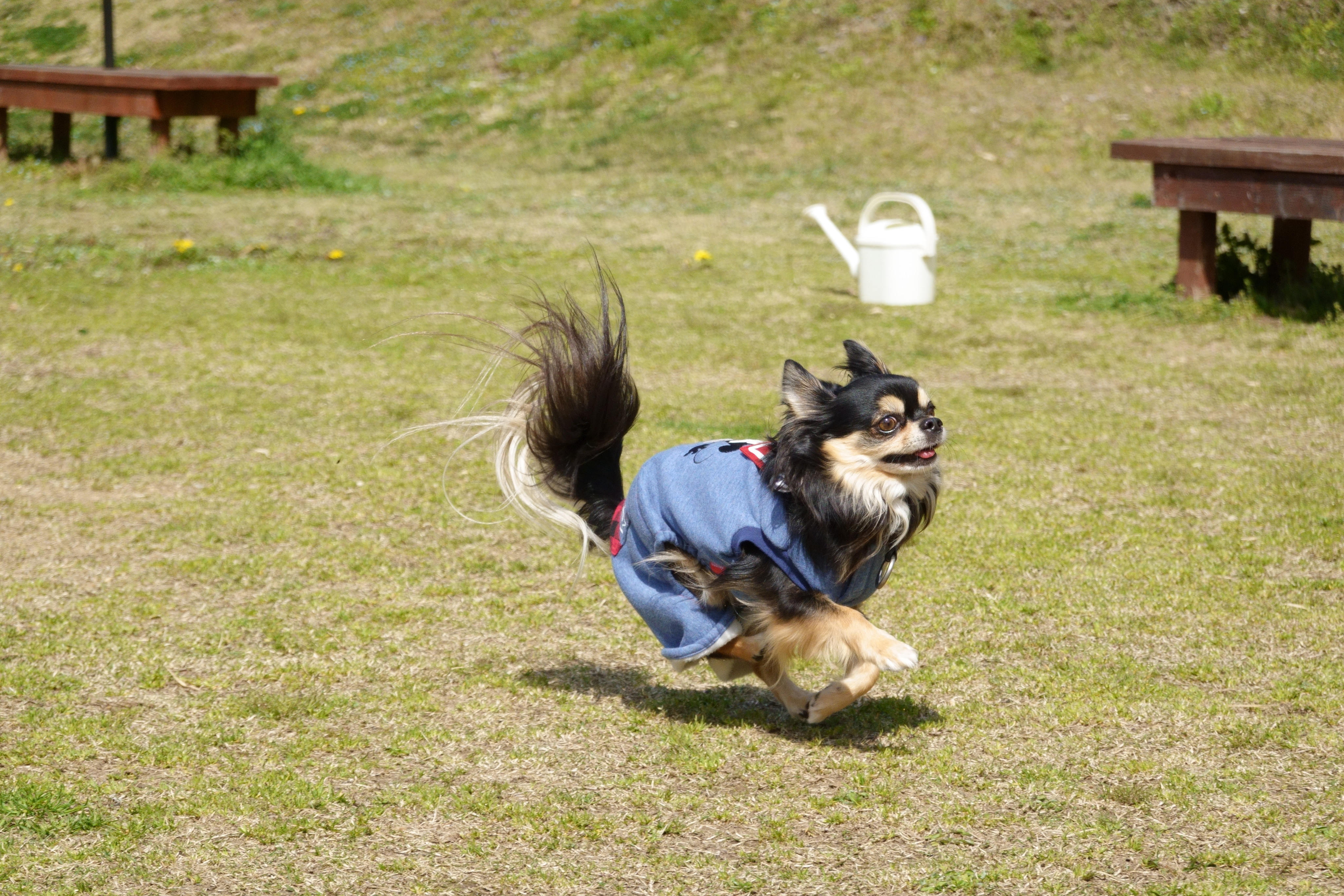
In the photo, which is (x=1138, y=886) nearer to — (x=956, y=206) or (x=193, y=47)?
(x=956, y=206)

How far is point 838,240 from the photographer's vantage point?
34.6 ft

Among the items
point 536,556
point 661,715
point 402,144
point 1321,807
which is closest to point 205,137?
point 402,144

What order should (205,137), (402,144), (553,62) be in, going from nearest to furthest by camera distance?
(205,137) → (402,144) → (553,62)

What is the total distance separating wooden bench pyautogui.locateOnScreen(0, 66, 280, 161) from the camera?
588 inches

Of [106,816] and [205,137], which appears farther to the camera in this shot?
[205,137]

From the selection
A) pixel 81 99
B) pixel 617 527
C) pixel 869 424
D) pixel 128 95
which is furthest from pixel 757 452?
pixel 81 99

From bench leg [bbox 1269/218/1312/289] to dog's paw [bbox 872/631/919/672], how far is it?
7.16 m

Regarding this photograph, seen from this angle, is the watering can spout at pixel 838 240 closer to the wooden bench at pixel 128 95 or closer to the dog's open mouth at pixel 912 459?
the dog's open mouth at pixel 912 459

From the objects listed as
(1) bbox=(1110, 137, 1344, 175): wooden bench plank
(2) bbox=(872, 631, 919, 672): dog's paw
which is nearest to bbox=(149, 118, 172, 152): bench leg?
(1) bbox=(1110, 137, 1344, 175): wooden bench plank

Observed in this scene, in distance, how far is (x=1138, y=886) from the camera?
2.92m

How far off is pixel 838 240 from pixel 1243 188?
3.01 metres

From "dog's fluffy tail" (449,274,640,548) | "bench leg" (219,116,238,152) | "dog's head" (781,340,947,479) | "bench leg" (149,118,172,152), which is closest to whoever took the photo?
"dog's head" (781,340,947,479)

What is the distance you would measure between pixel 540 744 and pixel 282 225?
31.8 ft

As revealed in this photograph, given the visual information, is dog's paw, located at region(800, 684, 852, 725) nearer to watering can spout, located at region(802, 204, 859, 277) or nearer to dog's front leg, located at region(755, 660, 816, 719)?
dog's front leg, located at region(755, 660, 816, 719)
